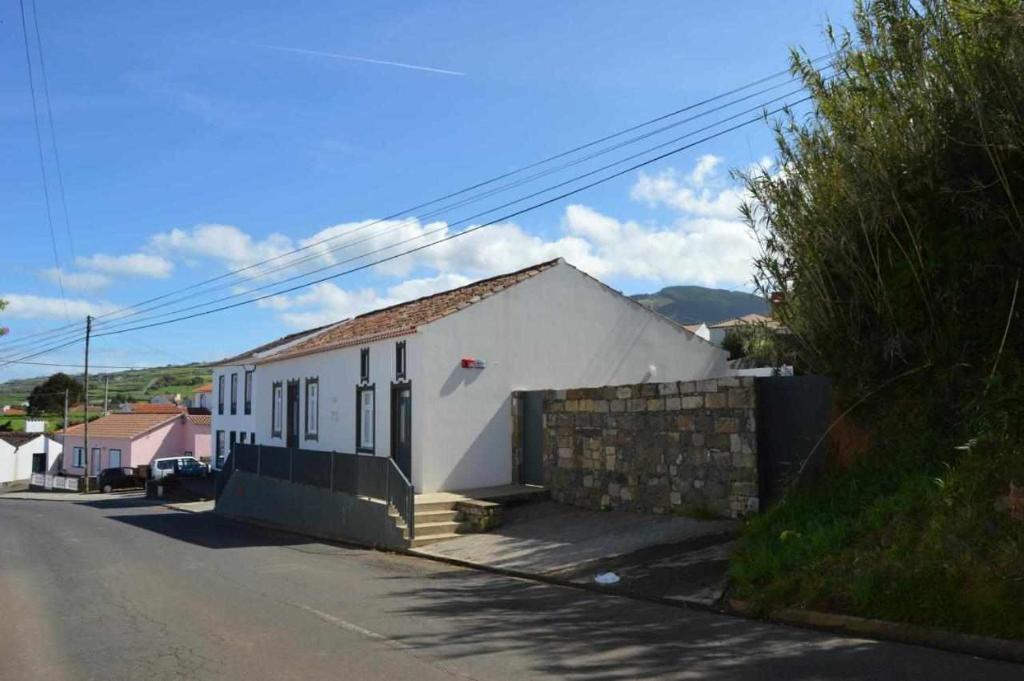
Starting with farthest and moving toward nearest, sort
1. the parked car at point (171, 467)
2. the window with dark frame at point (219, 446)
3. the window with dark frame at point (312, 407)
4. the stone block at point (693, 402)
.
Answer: the parked car at point (171, 467) < the window with dark frame at point (219, 446) < the window with dark frame at point (312, 407) < the stone block at point (693, 402)

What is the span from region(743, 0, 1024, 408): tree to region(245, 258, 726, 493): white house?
8.84 meters

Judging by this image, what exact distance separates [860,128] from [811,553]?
5.29m

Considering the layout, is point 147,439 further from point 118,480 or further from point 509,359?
point 509,359

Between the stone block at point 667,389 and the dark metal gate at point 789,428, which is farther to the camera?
the stone block at point 667,389

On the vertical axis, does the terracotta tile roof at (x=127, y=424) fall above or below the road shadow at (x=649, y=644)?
above

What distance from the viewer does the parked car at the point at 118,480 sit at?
44.8m

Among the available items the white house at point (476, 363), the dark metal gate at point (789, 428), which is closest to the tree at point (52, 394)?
the white house at point (476, 363)

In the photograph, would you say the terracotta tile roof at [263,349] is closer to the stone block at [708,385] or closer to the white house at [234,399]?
the white house at [234,399]

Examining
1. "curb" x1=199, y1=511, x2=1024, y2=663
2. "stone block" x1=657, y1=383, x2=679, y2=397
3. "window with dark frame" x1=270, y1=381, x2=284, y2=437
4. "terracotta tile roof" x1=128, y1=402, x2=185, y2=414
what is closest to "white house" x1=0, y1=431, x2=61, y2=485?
"terracotta tile roof" x1=128, y1=402, x2=185, y2=414

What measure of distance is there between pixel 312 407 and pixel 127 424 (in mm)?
38850

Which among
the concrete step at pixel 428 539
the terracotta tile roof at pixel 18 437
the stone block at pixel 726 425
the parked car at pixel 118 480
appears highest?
the stone block at pixel 726 425

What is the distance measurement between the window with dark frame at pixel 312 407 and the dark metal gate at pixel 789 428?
50.2 feet

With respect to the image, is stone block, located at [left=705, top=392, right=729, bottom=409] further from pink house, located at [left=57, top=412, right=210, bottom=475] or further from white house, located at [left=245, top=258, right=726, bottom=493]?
pink house, located at [left=57, top=412, right=210, bottom=475]

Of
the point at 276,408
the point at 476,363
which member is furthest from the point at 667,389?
the point at 276,408
